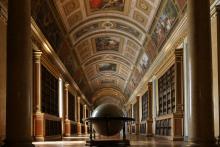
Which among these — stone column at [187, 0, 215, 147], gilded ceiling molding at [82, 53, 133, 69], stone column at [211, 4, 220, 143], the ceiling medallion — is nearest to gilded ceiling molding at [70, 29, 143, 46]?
the ceiling medallion

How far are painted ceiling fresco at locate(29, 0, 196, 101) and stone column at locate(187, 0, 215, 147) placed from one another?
759cm

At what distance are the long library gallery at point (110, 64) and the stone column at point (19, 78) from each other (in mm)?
22

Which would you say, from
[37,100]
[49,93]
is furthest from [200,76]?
[49,93]

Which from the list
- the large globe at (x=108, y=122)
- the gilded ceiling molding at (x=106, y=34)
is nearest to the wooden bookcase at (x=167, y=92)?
the gilded ceiling molding at (x=106, y=34)

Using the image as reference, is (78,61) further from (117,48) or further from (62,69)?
(62,69)

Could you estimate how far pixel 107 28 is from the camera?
27.8 m

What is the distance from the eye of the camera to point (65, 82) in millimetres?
29750

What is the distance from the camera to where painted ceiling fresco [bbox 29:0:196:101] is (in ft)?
63.4

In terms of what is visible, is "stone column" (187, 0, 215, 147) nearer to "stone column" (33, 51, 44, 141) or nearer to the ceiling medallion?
"stone column" (33, 51, 44, 141)

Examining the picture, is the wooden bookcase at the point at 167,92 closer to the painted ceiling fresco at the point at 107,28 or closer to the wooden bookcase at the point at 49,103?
the painted ceiling fresco at the point at 107,28

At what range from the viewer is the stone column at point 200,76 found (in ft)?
28.2

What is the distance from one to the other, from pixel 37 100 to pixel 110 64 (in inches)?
892

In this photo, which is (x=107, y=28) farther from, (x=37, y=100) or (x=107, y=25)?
(x=37, y=100)

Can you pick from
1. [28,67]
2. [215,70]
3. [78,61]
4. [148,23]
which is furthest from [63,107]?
[28,67]
